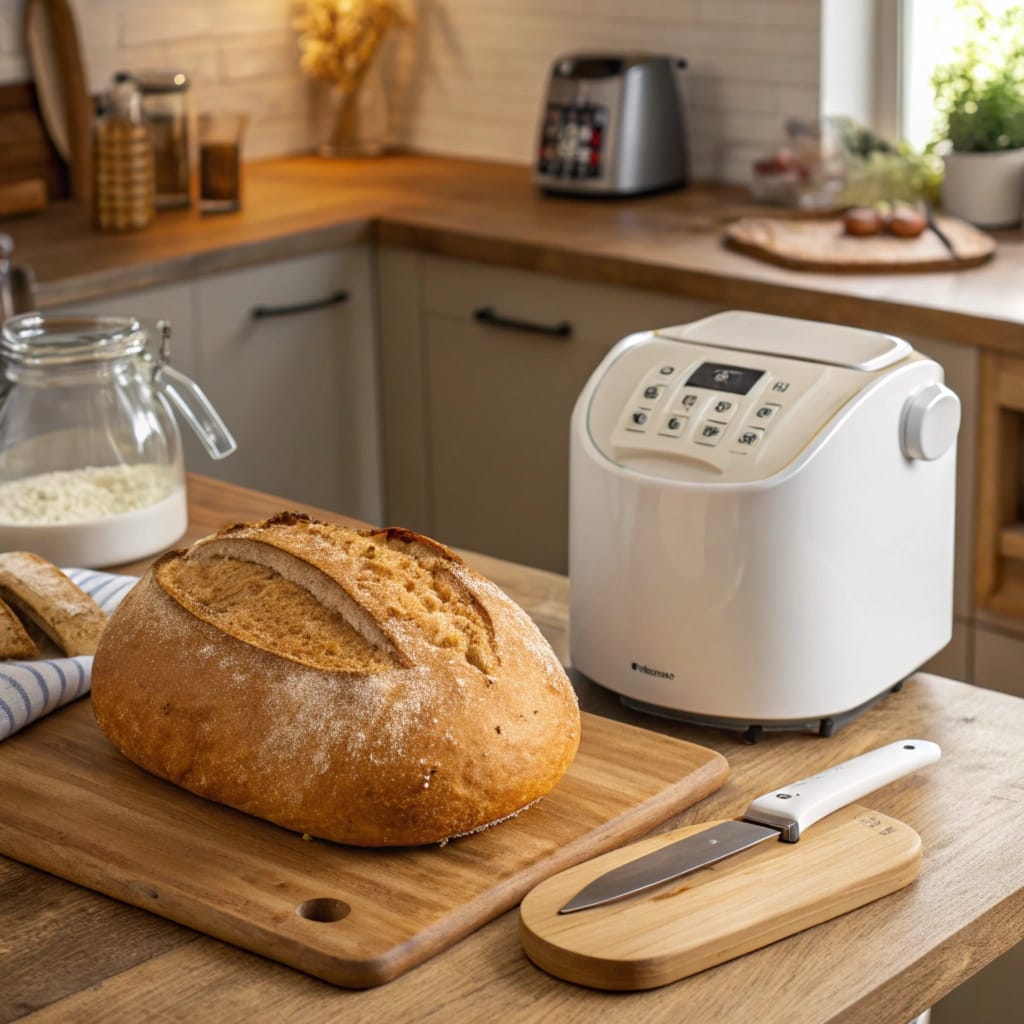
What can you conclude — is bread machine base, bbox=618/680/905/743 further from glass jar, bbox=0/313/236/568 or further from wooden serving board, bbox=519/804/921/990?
glass jar, bbox=0/313/236/568

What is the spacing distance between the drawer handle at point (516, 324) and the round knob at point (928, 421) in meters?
1.59

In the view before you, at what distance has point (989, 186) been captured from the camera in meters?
2.77

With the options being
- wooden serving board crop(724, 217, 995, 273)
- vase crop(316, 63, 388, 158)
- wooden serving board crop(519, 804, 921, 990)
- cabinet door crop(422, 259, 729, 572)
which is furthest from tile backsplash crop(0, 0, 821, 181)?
wooden serving board crop(519, 804, 921, 990)

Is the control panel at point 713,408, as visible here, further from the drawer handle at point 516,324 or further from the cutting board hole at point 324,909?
the drawer handle at point 516,324

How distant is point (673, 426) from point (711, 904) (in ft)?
1.23

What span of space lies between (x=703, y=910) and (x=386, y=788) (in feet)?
0.65

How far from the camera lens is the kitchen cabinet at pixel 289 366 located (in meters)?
2.78

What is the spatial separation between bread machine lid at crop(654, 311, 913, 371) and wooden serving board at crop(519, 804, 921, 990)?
0.34 meters

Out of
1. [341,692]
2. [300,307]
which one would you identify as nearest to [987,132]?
[300,307]

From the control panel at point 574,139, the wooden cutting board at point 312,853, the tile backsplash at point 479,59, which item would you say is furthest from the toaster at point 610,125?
the wooden cutting board at point 312,853

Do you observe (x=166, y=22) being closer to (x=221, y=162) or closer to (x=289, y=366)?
(x=221, y=162)

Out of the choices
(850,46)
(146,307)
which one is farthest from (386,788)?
(850,46)

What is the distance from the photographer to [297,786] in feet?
3.23

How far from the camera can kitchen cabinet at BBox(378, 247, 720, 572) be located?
9.00 feet
